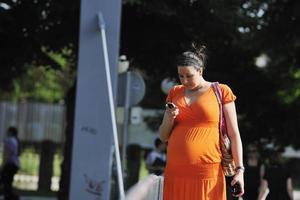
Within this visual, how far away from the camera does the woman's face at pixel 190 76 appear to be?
5.90 metres

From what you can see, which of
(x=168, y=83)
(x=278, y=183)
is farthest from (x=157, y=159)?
(x=278, y=183)

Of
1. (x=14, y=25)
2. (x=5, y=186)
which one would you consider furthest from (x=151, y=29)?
(x=5, y=186)

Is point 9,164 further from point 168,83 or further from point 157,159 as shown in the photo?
point 157,159

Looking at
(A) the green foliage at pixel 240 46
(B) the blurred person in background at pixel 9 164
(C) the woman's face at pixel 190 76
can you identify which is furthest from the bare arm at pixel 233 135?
(B) the blurred person in background at pixel 9 164

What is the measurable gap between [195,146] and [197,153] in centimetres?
5

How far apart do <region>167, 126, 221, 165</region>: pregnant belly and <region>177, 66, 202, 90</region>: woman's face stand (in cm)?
32

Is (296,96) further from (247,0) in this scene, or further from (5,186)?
(5,186)

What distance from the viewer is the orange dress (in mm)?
5898

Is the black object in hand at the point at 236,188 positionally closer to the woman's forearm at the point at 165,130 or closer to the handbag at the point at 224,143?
the handbag at the point at 224,143

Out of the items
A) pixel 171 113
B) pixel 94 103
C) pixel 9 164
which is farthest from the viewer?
pixel 9 164

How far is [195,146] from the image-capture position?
19.3 feet

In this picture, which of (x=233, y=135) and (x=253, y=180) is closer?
(x=233, y=135)

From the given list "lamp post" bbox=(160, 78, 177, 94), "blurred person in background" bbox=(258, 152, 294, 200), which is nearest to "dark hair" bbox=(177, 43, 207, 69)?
"blurred person in background" bbox=(258, 152, 294, 200)

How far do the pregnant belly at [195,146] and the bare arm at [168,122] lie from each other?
0.27 feet
